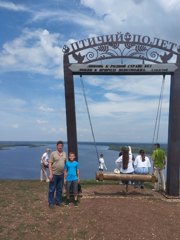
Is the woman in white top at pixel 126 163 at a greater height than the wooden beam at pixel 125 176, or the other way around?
the woman in white top at pixel 126 163

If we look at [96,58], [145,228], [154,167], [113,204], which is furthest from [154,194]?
[96,58]

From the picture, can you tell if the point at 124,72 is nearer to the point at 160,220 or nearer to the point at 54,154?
the point at 54,154

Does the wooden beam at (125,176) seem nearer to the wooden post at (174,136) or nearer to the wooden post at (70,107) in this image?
the wooden post at (174,136)

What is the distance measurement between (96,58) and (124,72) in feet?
3.35

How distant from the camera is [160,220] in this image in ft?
28.9

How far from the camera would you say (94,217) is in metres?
9.03

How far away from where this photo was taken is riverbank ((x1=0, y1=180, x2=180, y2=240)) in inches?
312

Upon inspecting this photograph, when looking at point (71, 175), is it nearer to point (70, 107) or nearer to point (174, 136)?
point (70, 107)

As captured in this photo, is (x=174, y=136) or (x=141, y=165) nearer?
(x=174, y=136)

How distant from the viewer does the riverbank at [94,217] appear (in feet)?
26.0

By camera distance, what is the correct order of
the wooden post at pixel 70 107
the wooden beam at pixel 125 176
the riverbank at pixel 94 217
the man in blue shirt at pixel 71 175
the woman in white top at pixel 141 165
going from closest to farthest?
1. the riverbank at pixel 94 217
2. the man in blue shirt at pixel 71 175
3. the wooden beam at pixel 125 176
4. the wooden post at pixel 70 107
5. the woman in white top at pixel 141 165

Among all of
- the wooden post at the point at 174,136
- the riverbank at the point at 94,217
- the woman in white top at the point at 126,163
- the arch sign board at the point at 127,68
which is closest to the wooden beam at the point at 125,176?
the woman in white top at the point at 126,163

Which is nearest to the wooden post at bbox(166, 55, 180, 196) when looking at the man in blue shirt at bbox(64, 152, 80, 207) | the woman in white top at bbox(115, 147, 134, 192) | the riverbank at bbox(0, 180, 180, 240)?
the riverbank at bbox(0, 180, 180, 240)

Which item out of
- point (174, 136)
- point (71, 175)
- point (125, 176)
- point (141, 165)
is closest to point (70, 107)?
point (71, 175)
